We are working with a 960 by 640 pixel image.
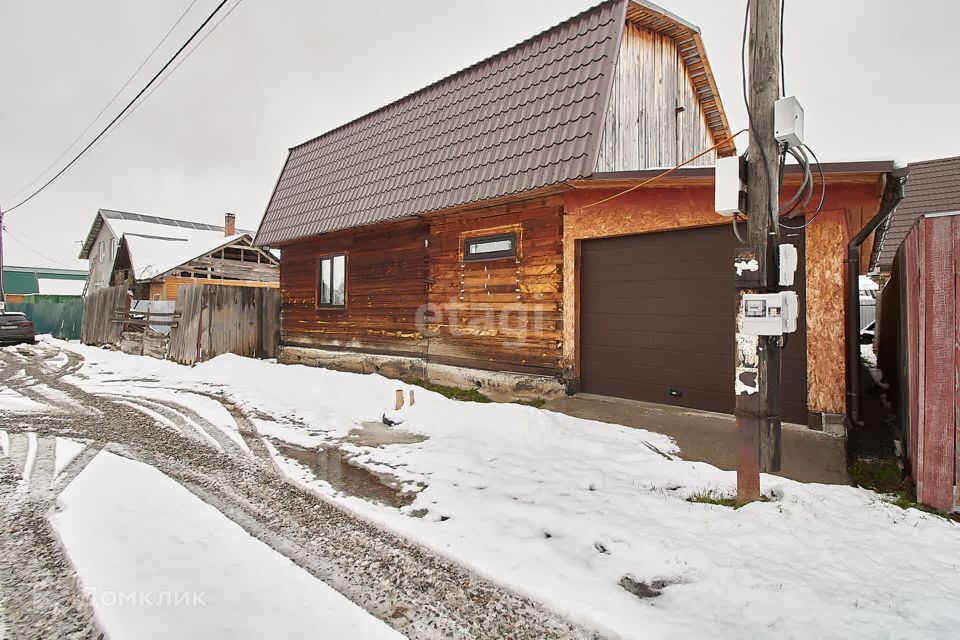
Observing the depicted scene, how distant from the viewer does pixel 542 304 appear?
8031mm

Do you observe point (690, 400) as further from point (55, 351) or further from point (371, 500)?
point (55, 351)

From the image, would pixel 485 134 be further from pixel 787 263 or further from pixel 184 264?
pixel 184 264

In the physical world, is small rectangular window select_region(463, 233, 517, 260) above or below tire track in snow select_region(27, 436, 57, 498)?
above

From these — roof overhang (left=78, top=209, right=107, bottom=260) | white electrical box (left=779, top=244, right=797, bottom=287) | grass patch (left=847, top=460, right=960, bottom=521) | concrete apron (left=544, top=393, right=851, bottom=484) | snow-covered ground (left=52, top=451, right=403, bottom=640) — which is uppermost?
roof overhang (left=78, top=209, right=107, bottom=260)

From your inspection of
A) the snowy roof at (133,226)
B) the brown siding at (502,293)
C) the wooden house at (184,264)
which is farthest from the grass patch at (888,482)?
the snowy roof at (133,226)

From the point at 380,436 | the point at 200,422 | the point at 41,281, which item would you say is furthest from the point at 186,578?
the point at 41,281

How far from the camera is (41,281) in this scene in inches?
2721

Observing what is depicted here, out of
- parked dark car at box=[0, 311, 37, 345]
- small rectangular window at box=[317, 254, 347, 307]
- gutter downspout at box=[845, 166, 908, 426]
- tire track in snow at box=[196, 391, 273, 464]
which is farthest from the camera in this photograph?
A: parked dark car at box=[0, 311, 37, 345]

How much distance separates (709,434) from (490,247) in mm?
4797

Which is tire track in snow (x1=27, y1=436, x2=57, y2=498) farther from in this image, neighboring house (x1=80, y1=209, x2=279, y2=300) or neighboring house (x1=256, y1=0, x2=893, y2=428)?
neighboring house (x1=80, y1=209, x2=279, y2=300)

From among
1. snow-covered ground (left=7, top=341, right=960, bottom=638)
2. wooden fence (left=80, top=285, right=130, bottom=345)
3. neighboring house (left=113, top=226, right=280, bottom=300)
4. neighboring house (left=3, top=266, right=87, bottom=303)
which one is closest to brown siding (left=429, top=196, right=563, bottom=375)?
snow-covered ground (left=7, top=341, right=960, bottom=638)

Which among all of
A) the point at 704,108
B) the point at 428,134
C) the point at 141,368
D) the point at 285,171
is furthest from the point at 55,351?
the point at 704,108

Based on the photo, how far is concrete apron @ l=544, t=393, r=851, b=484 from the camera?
15.5 ft

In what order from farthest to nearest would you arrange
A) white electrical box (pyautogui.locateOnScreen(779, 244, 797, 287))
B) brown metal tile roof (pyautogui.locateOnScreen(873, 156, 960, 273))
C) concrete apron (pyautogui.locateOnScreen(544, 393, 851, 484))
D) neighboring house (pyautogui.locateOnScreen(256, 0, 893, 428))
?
1. brown metal tile roof (pyautogui.locateOnScreen(873, 156, 960, 273))
2. neighboring house (pyautogui.locateOnScreen(256, 0, 893, 428))
3. concrete apron (pyautogui.locateOnScreen(544, 393, 851, 484))
4. white electrical box (pyautogui.locateOnScreen(779, 244, 797, 287))
